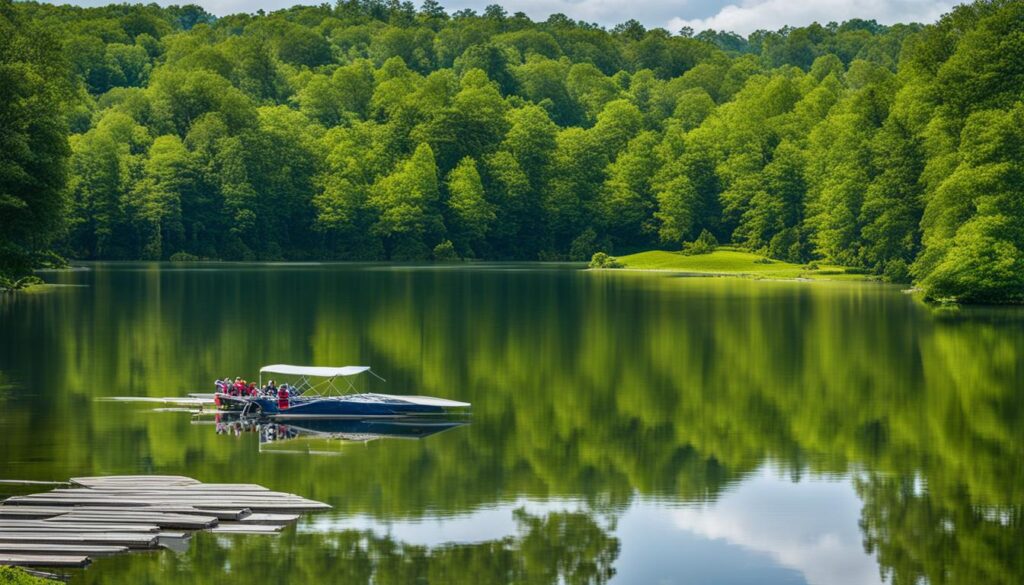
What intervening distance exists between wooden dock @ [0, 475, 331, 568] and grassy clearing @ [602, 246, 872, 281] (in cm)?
7892

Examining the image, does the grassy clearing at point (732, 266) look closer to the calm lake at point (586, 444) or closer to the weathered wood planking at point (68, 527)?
the calm lake at point (586, 444)

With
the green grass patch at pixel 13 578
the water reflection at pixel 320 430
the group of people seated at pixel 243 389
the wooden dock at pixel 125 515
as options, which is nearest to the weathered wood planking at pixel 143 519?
the wooden dock at pixel 125 515

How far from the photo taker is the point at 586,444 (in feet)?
95.6

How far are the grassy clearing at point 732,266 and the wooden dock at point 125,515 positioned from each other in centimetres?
7892

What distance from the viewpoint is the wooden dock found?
1864 cm

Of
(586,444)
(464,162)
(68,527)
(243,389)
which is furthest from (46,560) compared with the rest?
(464,162)

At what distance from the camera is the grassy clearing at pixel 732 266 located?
332 feet

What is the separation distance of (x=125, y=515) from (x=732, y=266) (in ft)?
320

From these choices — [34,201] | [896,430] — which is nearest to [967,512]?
[896,430]

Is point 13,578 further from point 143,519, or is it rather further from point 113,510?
point 113,510

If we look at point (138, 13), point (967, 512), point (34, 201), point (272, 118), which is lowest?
point (967, 512)

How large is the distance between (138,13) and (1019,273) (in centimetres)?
15329

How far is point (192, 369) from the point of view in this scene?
40.8 m

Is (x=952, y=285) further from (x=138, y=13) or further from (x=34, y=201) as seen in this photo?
(x=138, y=13)
